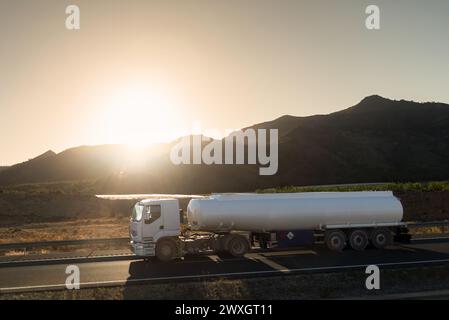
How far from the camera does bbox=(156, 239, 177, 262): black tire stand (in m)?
20.5

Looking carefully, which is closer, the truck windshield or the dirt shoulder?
the dirt shoulder

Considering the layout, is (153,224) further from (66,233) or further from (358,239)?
(66,233)

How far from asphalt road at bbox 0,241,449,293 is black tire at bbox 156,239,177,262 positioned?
0.34 m

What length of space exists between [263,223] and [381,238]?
619 cm

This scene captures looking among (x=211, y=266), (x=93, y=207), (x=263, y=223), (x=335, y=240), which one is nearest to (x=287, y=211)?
(x=263, y=223)

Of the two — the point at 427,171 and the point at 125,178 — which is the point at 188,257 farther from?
the point at 427,171

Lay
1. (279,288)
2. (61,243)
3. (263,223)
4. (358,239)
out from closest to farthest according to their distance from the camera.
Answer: (279,288) < (263,223) < (358,239) < (61,243)

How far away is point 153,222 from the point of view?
67.5 ft

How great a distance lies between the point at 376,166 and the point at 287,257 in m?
124

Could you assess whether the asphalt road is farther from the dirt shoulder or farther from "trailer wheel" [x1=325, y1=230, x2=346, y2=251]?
the dirt shoulder

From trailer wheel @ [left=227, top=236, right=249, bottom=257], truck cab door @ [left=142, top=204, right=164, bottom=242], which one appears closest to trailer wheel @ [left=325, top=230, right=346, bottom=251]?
trailer wheel @ [left=227, top=236, right=249, bottom=257]

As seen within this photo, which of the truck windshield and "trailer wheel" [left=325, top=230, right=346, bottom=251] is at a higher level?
the truck windshield
